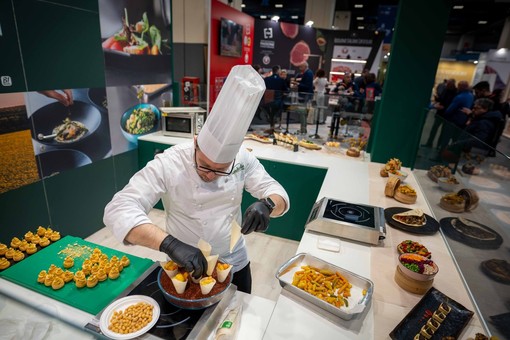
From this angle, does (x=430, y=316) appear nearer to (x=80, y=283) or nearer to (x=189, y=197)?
(x=189, y=197)

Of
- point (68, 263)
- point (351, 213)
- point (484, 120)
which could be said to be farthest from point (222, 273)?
point (484, 120)

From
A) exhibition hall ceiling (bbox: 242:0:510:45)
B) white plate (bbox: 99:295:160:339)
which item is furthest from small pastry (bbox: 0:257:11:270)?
exhibition hall ceiling (bbox: 242:0:510:45)

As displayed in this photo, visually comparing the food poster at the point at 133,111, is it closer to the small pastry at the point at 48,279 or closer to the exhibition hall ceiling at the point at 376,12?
the small pastry at the point at 48,279

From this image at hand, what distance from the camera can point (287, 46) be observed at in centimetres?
884

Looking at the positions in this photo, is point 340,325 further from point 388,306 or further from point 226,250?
point 226,250

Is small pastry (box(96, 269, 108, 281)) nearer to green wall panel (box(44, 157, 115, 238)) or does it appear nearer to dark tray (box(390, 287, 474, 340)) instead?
dark tray (box(390, 287, 474, 340))

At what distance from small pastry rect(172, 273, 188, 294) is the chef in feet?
0.15

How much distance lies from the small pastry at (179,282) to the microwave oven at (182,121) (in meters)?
2.79

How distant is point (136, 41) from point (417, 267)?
135 inches

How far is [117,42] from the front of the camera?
10.4ft

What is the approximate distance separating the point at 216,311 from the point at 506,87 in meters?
Result: 13.9

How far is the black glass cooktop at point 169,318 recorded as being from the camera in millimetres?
1100

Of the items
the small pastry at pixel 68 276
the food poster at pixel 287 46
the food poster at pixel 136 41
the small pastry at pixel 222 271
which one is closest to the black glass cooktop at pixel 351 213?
the small pastry at pixel 222 271

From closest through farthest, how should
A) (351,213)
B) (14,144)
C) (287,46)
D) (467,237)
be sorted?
(467,237) < (351,213) < (14,144) < (287,46)
